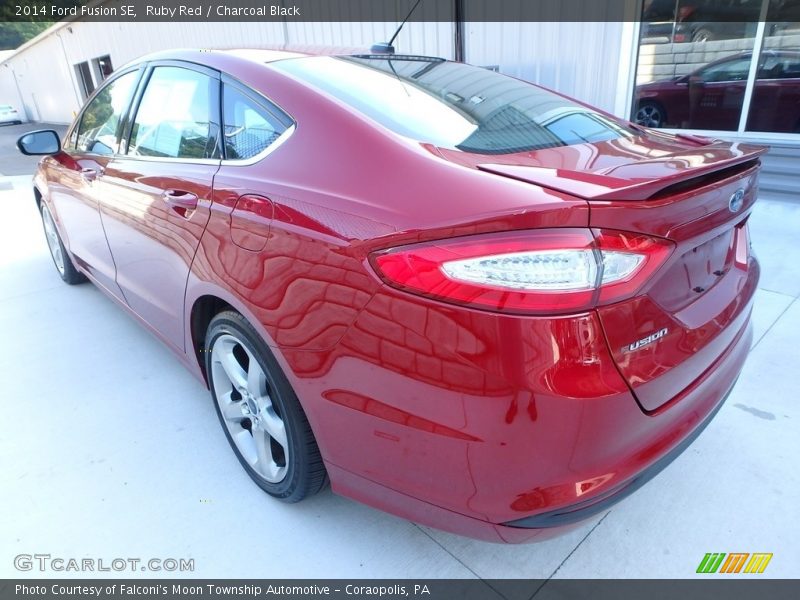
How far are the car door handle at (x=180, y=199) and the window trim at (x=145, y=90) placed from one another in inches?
5.0

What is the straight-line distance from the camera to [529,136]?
1630 millimetres

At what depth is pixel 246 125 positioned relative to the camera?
72.9 inches

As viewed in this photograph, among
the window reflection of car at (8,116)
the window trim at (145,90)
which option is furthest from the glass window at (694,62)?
the window reflection of car at (8,116)

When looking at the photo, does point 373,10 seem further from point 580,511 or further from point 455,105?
point 580,511

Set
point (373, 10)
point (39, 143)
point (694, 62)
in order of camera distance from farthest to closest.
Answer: point (373, 10) → point (694, 62) → point (39, 143)

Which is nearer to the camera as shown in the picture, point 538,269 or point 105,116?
point 538,269

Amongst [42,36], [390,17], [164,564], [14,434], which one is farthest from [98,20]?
[164,564]

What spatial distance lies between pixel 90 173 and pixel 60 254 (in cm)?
159

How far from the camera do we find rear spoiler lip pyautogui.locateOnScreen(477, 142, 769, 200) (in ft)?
3.84

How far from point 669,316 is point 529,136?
690 millimetres

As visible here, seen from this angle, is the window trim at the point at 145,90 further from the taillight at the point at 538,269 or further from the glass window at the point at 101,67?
the glass window at the point at 101,67

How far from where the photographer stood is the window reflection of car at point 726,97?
18.0 feet

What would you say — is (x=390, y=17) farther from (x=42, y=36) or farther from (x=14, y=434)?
(x=42, y=36)

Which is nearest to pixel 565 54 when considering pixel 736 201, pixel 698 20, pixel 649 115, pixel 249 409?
pixel 649 115
